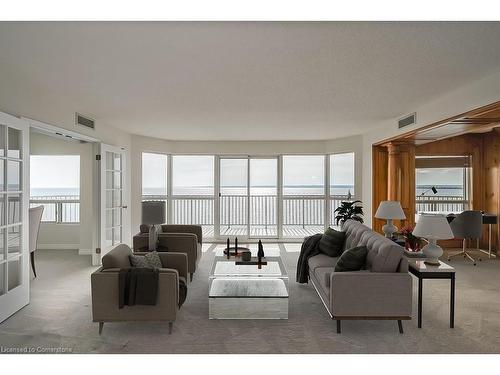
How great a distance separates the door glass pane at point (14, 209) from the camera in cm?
330

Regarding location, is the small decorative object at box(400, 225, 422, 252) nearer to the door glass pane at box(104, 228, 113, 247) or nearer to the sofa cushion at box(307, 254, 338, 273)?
the sofa cushion at box(307, 254, 338, 273)

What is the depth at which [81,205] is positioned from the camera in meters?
6.32

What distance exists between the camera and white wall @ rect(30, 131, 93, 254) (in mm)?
6281

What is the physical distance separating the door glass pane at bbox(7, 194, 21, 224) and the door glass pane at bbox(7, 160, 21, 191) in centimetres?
9

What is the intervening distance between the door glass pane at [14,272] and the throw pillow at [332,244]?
11.2ft

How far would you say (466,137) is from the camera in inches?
257

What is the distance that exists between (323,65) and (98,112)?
11.1 feet

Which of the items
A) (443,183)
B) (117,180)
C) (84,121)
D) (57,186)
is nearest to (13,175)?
(84,121)

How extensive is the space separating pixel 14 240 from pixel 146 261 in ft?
4.52

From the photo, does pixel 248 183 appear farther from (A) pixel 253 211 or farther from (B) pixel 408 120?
(B) pixel 408 120

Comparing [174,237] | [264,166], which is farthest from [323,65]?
[264,166]

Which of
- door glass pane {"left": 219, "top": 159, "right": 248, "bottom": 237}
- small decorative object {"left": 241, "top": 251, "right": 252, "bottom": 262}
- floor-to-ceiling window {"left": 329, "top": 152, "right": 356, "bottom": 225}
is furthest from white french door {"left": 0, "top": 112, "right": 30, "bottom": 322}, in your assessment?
floor-to-ceiling window {"left": 329, "top": 152, "right": 356, "bottom": 225}

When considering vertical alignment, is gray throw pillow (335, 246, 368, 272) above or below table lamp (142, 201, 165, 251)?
below
